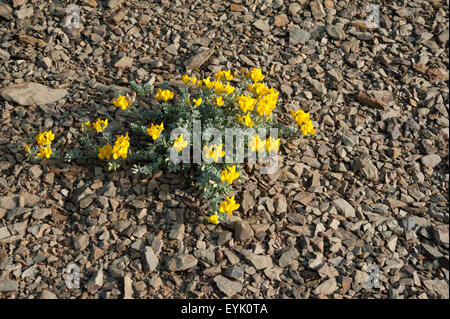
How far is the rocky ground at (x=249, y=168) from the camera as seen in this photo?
337 centimetres

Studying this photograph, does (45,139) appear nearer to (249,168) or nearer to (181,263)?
(181,263)

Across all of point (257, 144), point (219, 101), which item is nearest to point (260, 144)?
point (257, 144)

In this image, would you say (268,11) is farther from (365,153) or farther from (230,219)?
(230,219)

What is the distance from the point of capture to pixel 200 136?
3.84 m

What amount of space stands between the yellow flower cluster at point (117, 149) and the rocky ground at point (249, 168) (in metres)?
0.24

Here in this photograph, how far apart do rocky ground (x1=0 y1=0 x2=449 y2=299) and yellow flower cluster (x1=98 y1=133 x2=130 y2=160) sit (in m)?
0.24

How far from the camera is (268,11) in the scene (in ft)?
16.7

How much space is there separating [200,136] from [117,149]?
0.67 meters

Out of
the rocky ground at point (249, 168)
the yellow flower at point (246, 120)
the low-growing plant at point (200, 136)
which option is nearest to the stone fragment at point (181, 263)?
the rocky ground at point (249, 168)

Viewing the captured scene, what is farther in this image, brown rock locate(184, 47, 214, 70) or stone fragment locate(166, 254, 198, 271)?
brown rock locate(184, 47, 214, 70)

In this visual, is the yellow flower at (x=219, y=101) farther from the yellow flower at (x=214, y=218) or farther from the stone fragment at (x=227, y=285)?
the stone fragment at (x=227, y=285)

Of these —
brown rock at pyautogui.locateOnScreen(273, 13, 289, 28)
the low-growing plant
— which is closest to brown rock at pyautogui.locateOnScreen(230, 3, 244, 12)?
brown rock at pyautogui.locateOnScreen(273, 13, 289, 28)

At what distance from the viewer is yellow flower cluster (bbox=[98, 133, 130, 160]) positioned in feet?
11.9

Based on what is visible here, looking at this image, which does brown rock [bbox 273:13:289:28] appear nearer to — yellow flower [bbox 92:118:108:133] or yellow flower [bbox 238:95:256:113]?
yellow flower [bbox 238:95:256:113]
